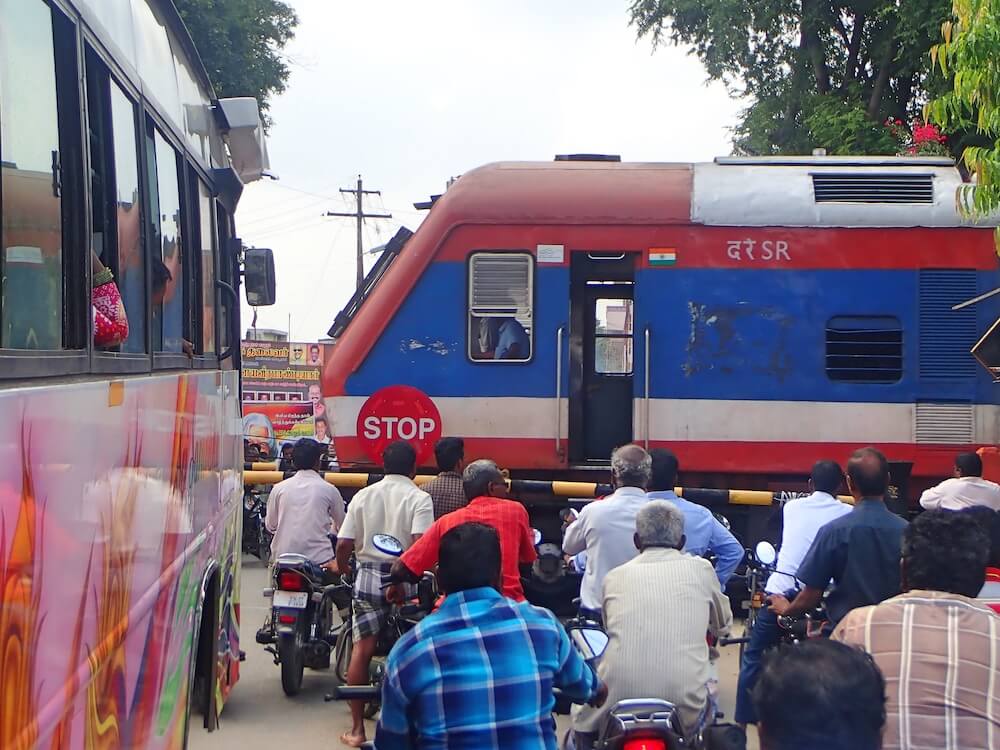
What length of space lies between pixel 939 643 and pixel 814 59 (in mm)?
18861

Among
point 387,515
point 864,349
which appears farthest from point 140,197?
point 864,349

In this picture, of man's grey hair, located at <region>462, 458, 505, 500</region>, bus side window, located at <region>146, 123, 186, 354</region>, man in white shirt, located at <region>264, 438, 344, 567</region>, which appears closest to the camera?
bus side window, located at <region>146, 123, 186, 354</region>

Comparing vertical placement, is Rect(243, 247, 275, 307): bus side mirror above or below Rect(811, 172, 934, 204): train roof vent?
below

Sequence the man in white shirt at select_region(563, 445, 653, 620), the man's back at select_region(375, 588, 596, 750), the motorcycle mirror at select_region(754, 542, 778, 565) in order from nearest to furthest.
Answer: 1. the man's back at select_region(375, 588, 596, 750)
2. the man in white shirt at select_region(563, 445, 653, 620)
3. the motorcycle mirror at select_region(754, 542, 778, 565)

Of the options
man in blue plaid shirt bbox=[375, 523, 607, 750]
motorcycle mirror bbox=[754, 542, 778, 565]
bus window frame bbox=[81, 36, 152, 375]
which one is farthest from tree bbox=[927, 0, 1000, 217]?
bus window frame bbox=[81, 36, 152, 375]

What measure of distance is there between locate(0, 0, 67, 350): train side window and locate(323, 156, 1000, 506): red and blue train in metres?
7.45

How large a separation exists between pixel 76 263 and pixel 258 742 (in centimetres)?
472

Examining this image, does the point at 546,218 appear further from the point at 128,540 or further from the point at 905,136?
the point at 905,136

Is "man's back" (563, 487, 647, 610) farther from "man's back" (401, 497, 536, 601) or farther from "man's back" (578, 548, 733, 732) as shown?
"man's back" (578, 548, 733, 732)

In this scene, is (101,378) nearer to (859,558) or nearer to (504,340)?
(859,558)

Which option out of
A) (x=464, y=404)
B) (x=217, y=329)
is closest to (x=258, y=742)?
(x=217, y=329)

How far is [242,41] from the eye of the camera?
65.7 ft

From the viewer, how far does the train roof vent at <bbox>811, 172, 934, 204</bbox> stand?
10398 millimetres

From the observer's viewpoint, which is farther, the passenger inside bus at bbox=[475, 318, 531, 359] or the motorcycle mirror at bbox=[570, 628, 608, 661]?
the passenger inside bus at bbox=[475, 318, 531, 359]
